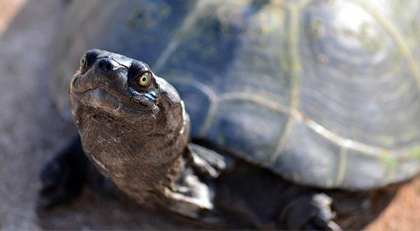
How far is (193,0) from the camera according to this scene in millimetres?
2428

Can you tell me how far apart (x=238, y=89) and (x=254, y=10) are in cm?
31

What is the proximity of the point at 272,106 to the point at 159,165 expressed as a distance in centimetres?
56

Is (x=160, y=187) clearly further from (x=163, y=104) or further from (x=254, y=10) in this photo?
(x=254, y=10)

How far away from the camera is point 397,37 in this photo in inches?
103

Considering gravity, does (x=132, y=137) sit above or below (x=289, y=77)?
below

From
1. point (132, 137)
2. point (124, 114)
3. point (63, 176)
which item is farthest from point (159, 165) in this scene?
point (63, 176)

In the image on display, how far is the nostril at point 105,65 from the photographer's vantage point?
1.52 m

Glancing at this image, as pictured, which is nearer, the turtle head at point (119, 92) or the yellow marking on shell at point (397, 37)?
the turtle head at point (119, 92)

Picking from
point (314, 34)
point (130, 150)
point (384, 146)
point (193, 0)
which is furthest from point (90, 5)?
point (384, 146)

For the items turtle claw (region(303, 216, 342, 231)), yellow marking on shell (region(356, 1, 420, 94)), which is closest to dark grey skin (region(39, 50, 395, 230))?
turtle claw (region(303, 216, 342, 231))

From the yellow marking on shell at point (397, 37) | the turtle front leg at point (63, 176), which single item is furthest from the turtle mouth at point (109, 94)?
the yellow marking on shell at point (397, 37)

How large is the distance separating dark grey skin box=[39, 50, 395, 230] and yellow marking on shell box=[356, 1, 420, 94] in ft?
1.74

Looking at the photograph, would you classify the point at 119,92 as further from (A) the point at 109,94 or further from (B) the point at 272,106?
(B) the point at 272,106

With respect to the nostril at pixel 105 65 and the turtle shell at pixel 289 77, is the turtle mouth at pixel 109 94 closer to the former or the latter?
the nostril at pixel 105 65
